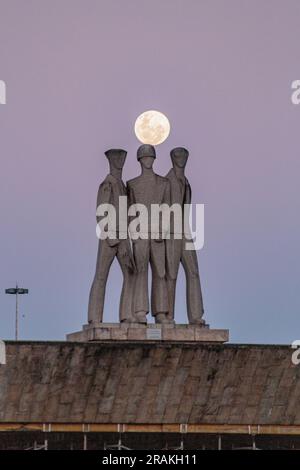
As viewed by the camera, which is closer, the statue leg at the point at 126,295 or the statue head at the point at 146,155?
the statue leg at the point at 126,295

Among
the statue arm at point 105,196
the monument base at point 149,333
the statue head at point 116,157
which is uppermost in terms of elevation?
the statue head at point 116,157

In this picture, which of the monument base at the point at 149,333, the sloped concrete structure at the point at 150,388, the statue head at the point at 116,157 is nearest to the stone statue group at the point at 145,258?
the statue head at the point at 116,157

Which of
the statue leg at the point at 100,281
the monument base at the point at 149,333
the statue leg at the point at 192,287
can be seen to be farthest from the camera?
the statue leg at the point at 192,287

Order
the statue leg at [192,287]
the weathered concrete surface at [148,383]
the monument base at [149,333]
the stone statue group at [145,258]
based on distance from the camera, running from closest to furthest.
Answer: the weathered concrete surface at [148,383]
the monument base at [149,333]
the stone statue group at [145,258]
the statue leg at [192,287]

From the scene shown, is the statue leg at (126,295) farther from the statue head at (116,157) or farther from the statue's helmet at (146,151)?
the statue's helmet at (146,151)

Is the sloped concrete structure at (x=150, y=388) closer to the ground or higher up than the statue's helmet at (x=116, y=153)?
closer to the ground

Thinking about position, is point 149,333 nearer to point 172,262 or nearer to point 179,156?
point 172,262

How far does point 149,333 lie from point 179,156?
3.88 m

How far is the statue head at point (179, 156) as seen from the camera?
54.4 m

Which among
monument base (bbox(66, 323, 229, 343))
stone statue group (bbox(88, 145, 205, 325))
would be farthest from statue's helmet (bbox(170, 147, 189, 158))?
monument base (bbox(66, 323, 229, 343))

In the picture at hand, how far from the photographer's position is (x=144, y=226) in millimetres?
53969

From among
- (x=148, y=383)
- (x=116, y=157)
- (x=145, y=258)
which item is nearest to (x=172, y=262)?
(x=145, y=258)

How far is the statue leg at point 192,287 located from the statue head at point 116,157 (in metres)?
2.21

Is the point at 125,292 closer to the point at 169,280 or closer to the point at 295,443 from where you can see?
the point at 169,280
